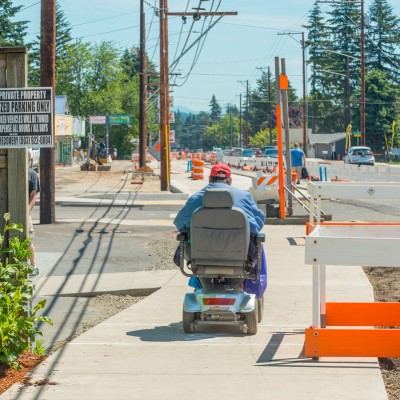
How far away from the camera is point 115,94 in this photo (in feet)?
357

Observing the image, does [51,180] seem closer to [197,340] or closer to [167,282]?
[167,282]

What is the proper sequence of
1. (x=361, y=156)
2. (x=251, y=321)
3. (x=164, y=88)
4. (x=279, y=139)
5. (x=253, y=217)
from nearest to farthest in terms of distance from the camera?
(x=251, y=321)
(x=253, y=217)
(x=279, y=139)
(x=164, y=88)
(x=361, y=156)

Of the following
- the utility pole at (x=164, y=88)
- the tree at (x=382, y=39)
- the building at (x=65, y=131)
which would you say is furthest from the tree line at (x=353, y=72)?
the utility pole at (x=164, y=88)

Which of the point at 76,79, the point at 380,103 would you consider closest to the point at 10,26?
the point at 76,79

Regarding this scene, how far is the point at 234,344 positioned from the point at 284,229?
12.4m

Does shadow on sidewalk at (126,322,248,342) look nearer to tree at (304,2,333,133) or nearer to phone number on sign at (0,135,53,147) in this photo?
phone number on sign at (0,135,53,147)

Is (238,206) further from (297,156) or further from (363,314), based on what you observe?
(297,156)

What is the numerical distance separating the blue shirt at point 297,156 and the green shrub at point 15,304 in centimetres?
2773

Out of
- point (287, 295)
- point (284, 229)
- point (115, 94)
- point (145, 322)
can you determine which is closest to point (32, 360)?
point (145, 322)

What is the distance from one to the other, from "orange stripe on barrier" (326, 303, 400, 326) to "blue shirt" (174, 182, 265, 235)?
108 centimetres

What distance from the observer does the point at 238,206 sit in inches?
373

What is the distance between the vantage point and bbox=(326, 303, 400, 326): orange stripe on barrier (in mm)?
8914

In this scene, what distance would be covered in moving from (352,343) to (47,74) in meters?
15.0

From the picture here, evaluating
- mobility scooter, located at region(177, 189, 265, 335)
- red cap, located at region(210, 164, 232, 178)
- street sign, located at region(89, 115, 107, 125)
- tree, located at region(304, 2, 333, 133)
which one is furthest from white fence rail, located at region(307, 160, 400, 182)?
tree, located at region(304, 2, 333, 133)
